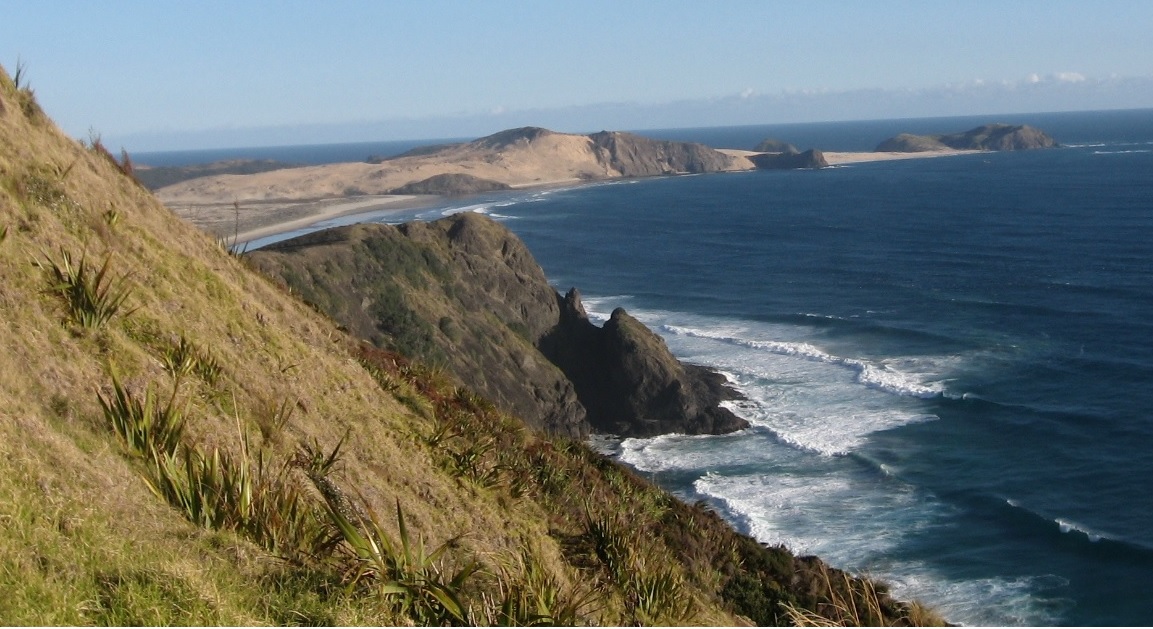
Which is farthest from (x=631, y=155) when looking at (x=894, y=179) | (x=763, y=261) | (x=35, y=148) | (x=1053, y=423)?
(x=35, y=148)

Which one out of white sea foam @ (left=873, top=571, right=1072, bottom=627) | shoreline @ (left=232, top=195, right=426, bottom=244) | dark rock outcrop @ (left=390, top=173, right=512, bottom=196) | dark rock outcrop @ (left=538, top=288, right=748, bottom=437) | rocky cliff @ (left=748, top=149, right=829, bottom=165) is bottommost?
white sea foam @ (left=873, top=571, right=1072, bottom=627)

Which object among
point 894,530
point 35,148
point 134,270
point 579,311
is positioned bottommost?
point 894,530

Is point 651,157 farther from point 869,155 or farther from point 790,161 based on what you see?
point 869,155

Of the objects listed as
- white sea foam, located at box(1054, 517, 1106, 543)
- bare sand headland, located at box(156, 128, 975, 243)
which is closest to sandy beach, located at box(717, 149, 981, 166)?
bare sand headland, located at box(156, 128, 975, 243)

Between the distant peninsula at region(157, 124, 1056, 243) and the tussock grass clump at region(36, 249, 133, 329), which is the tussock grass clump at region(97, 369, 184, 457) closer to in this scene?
the tussock grass clump at region(36, 249, 133, 329)

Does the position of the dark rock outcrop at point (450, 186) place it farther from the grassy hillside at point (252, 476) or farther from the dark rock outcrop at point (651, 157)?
the grassy hillside at point (252, 476)

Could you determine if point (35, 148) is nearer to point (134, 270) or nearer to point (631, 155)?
point (134, 270)

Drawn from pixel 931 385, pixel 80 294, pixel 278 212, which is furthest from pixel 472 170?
pixel 80 294
